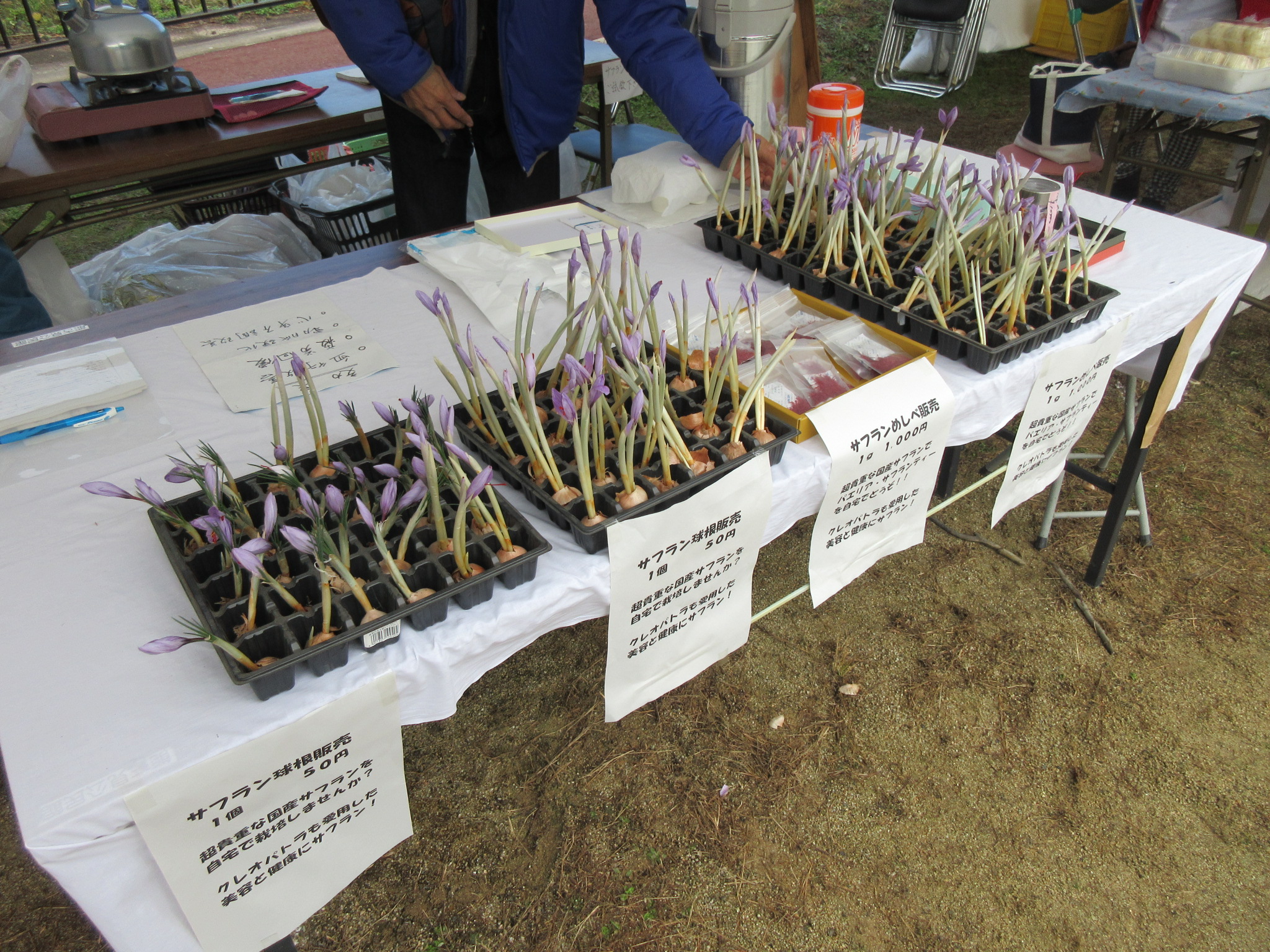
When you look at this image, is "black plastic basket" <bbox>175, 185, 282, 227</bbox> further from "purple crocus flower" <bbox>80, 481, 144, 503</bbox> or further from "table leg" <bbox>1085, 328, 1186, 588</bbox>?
"table leg" <bbox>1085, 328, 1186, 588</bbox>

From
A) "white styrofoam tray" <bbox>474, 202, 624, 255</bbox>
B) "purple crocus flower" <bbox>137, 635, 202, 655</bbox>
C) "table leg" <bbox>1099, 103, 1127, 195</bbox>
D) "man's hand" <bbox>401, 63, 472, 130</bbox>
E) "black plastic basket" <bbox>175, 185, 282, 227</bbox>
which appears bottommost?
"black plastic basket" <bbox>175, 185, 282, 227</bbox>

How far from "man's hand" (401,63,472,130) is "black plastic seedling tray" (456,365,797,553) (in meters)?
1.35

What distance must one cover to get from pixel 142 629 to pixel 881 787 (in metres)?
1.64

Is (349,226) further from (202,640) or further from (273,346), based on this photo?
(202,640)

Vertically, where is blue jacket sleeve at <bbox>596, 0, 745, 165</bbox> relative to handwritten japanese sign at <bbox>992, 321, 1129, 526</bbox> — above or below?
above

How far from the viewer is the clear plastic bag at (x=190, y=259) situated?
9.43 ft

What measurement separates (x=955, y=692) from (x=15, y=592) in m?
2.04

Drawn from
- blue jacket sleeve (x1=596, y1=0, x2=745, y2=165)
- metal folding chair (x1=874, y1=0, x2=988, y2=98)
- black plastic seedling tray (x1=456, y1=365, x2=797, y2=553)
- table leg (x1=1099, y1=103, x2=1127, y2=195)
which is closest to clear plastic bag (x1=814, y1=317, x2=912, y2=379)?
black plastic seedling tray (x1=456, y1=365, x2=797, y2=553)

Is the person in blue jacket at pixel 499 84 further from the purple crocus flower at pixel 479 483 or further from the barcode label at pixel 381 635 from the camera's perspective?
the barcode label at pixel 381 635

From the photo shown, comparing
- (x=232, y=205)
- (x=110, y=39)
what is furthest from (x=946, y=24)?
(x=110, y=39)

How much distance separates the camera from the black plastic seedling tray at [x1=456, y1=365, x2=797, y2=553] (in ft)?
3.37

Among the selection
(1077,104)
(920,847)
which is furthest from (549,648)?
(1077,104)

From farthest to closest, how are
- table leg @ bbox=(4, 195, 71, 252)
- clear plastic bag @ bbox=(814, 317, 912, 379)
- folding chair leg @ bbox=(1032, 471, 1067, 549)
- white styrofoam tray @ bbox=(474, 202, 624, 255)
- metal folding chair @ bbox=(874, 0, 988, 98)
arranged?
metal folding chair @ bbox=(874, 0, 988, 98) < table leg @ bbox=(4, 195, 71, 252) < folding chair leg @ bbox=(1032, 471, 1067, 549) < white styrofoam tray @ bbox=(474, 202, 624, 255) < clear plastic bag @ bbox=(814, 317, 912, 379)

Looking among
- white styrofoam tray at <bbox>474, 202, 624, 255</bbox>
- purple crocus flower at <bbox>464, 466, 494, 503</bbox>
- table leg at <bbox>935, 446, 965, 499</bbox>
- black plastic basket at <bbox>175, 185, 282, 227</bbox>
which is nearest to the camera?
purple crocus flower at <bbox>464, 466, 494, 503</bbox>
